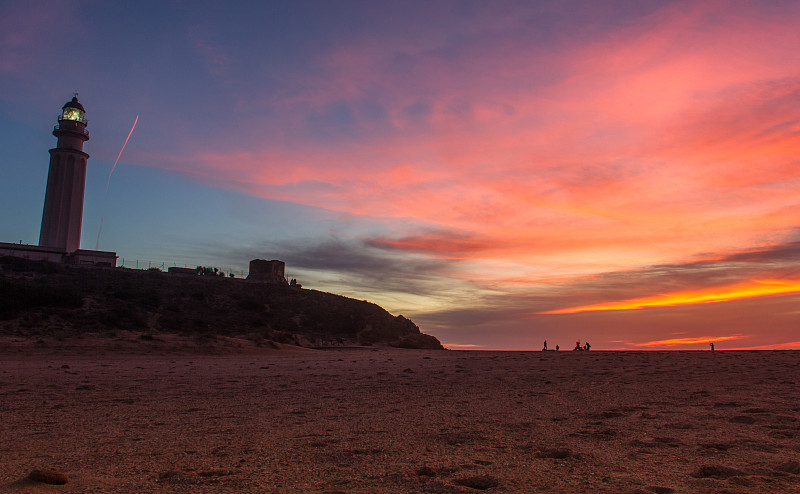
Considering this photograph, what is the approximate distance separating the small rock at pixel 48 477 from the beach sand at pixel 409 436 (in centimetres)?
9

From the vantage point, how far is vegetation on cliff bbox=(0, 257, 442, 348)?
42.3 meters

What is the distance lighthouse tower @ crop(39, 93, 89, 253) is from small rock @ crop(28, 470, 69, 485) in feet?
246

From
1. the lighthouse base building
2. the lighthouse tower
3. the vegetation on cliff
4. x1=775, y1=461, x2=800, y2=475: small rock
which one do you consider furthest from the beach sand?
the lighthouse tower

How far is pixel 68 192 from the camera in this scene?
232 feet

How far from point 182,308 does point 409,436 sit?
53.9 meters

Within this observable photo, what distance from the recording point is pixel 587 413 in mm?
9000

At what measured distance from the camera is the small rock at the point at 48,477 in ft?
15.9

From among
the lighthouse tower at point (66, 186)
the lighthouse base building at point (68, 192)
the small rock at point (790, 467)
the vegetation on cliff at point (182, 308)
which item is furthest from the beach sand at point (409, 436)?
the lighthouse tower at point (66, 186)

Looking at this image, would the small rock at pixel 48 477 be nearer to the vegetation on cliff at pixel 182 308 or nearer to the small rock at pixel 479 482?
the small rock at pixel 479 482

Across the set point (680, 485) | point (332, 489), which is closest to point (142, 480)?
point (332, 489)

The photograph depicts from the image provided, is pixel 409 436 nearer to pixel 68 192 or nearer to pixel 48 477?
pixel 48 477

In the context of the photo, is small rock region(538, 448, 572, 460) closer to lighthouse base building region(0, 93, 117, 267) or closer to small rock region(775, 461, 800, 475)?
small rock region(775, 461, 800, 475)

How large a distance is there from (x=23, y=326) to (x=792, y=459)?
45.2 m

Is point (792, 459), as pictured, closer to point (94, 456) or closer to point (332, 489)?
point (332, 489)
